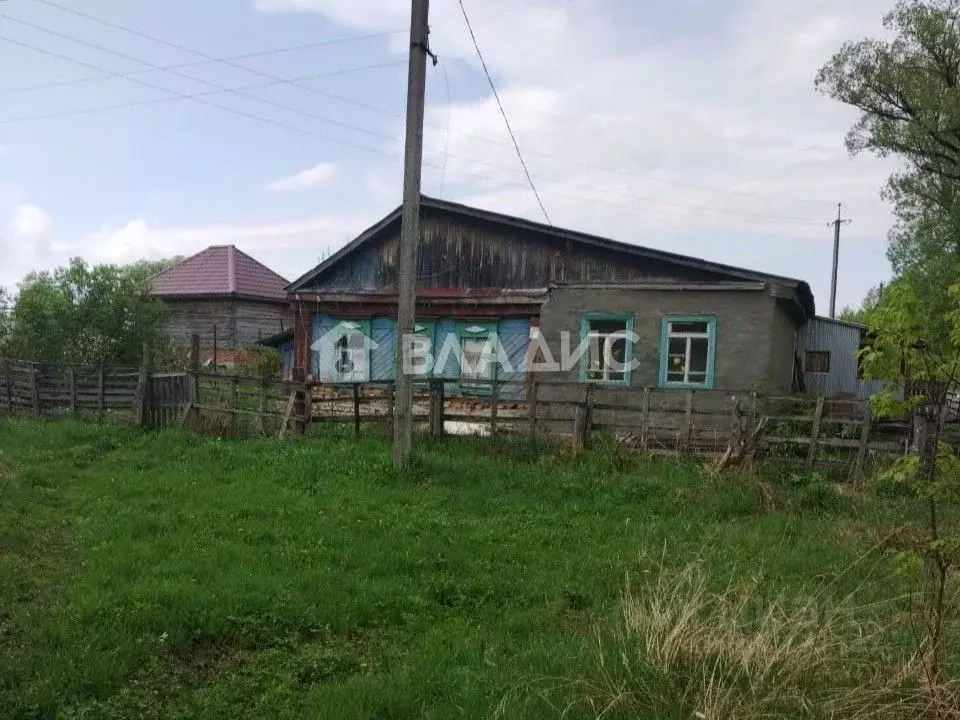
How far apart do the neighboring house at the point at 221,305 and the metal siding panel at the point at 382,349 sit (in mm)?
11614

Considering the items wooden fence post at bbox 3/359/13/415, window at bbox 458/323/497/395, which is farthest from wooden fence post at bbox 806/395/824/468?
wooden fence post at bbox 3/359/13/415

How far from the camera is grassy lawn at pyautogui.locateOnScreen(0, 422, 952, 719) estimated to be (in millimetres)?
4246

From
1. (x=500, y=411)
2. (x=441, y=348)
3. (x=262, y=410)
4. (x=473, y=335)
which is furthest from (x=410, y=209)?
(x=441, y=348)

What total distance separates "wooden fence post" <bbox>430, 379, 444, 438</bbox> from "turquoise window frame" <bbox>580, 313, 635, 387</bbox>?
3.83 meters

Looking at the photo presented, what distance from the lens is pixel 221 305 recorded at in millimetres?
29531

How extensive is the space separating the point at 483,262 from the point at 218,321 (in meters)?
16.0

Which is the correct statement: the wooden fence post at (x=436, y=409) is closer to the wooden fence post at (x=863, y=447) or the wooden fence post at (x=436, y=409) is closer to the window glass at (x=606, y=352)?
the window glass at (x=606, y=352)

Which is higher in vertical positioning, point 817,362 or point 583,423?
point 817,362

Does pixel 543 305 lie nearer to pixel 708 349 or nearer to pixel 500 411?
pixel 500 411

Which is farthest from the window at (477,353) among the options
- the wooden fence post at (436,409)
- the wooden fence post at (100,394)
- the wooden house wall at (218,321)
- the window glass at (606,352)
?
the wooden house wall at (218,321)

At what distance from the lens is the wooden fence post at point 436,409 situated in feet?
42.7

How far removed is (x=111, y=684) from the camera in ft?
14.0

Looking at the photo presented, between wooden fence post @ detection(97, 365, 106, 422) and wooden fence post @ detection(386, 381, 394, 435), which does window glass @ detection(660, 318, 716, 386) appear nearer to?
wooden fence post @ detection(386, 381, 394, 435)

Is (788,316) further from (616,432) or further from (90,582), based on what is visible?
(90,582)
